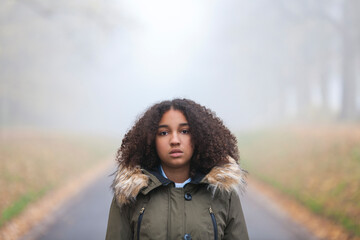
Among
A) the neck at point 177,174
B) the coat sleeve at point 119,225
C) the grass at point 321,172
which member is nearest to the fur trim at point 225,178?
the neck at point 177,174

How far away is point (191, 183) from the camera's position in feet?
7.00

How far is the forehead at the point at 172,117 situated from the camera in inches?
85.2

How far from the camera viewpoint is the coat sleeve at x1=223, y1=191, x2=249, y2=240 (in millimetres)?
2152

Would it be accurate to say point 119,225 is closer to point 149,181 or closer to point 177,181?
point 149,181

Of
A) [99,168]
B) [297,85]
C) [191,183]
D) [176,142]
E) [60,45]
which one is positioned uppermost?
[60,45]

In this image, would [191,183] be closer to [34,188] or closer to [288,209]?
[288,209]

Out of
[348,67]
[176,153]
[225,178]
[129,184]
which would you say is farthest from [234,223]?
[348,67]

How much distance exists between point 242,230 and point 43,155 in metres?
12.6

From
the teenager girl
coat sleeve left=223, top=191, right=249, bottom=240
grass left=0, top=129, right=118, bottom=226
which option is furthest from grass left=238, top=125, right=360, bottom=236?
grass left=0, top=129, right=118, bottom=226

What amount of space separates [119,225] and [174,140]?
0.59 m

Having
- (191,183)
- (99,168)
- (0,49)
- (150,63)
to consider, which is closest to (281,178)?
(99,168)

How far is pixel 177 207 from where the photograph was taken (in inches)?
80.4

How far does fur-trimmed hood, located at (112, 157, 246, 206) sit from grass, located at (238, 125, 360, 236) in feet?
13.7

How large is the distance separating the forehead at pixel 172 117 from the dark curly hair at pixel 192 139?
2 centimetres
